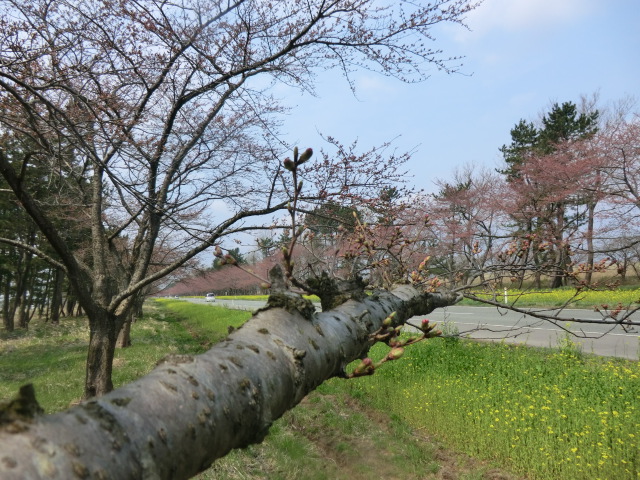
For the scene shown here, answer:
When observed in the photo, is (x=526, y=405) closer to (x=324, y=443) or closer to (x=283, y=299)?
(x=324, y=443)

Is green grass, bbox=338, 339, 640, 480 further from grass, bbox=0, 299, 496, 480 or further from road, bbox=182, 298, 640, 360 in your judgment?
road, bbox=182, 298, 640, 360

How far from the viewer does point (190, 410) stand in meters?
0.74

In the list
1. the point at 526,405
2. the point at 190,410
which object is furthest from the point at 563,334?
the point at 190,410

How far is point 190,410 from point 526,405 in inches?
227

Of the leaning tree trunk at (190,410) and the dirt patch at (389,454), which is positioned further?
the dirt patch at (389,454)

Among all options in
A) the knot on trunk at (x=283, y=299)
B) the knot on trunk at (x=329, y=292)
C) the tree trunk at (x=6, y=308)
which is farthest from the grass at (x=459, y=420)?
the tree trunk at (x=6, y=308)

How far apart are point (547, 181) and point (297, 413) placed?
16.2m

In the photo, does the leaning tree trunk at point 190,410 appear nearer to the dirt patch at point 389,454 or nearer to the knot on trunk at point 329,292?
the knot on trunk at point 329,292

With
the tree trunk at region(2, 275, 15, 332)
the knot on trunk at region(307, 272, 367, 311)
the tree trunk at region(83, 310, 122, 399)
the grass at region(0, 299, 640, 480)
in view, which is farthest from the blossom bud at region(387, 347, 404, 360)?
the tree trunk at region(2, 275, 15, 332)

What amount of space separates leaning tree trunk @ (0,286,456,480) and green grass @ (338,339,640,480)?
172 inches

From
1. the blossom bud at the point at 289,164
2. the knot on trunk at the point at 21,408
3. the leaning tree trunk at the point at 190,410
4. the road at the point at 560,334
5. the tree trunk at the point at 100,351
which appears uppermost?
the blossom bud at the point at 289,164

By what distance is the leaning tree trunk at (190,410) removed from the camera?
525 mm

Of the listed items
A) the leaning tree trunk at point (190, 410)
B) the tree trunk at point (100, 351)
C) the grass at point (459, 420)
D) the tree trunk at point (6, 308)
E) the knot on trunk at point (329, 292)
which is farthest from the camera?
the tree trunk at point (6, 308)

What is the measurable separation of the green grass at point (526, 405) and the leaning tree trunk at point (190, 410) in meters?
4.37
